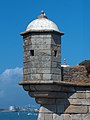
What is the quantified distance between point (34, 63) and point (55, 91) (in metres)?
1.24

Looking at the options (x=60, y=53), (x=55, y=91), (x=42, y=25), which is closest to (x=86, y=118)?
(x=55, y=91)

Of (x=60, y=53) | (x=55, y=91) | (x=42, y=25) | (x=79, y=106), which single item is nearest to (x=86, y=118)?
(x=79, y=106)

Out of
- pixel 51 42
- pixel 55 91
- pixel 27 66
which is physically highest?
Result: pixel 51 42

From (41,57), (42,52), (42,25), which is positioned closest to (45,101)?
(41,57)

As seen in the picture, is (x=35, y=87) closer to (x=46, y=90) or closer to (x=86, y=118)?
(x=46, y=90)

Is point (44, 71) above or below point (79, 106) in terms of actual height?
above

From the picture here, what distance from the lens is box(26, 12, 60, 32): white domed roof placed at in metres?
13.5

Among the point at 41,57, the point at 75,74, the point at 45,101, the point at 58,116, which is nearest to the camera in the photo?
the point at 41,57

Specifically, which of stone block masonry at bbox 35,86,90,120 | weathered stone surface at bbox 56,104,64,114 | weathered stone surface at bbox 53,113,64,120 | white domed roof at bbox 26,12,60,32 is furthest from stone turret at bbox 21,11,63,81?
weathered stone surface at bbox 53,113,64,120

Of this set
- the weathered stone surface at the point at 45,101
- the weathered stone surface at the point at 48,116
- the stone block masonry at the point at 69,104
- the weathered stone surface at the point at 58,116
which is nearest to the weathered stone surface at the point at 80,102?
the stone block masonry at the point at 69,104

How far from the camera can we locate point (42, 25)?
44.4 ft

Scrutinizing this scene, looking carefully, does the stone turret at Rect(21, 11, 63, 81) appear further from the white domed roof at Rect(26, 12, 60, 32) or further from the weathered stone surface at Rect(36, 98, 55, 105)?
the weathered stone surface at Rect(36, 98, 55, 105)

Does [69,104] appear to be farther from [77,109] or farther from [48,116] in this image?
[48,116]

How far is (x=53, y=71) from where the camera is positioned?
1348 cm
